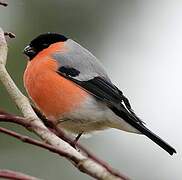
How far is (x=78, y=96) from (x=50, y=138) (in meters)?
1.53

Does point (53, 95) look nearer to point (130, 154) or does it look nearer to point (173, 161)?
point (173, 161)

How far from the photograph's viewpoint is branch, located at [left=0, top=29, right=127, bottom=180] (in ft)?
4.86

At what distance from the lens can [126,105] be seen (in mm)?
3348

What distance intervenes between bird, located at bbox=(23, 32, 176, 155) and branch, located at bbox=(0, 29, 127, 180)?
3.24 feet

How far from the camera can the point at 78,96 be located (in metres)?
3.32

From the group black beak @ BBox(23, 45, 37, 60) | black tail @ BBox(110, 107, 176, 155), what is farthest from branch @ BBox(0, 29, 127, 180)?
black beak @ BBox(23, 45, 37, 60)

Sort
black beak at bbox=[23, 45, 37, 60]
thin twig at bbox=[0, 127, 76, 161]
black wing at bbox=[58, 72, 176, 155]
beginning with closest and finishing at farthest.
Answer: thin twig at bbox=[0, 127, 76, 161] → black wing at bbox=[58, 72, 176, 155] → black beak at bbox=[23, 45, 37, 60]

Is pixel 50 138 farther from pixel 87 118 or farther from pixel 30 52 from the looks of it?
pixel 30 52

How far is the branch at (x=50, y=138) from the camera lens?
1.48 m

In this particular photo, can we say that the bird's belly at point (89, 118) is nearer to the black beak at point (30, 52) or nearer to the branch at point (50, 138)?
the black beak at point (30, 52)

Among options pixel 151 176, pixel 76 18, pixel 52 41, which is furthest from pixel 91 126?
pixel 76 18

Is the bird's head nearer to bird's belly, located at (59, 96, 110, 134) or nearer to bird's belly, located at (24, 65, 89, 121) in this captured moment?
bird's belly, located at (24, 65, 89, 121)

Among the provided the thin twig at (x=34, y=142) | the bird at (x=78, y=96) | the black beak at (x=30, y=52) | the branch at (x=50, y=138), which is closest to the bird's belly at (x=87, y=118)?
the bird at (x=78, y=96)

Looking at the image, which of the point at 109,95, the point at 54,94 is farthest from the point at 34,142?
the point at 109,95
